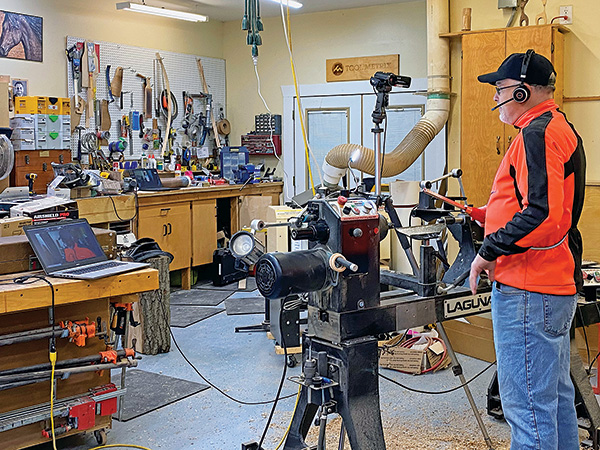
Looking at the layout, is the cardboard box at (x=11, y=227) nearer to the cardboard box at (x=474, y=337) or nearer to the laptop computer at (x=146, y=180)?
the laptop computer at (x=146, y=180)

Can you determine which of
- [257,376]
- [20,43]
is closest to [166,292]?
[257,376]

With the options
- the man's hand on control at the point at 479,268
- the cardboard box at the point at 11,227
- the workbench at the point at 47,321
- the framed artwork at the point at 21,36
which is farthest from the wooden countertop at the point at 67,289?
the framed artwork at the point at 21,36

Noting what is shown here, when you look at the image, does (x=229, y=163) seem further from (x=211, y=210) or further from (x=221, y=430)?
(x=221, y=430)

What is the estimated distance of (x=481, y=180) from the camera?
209 inches

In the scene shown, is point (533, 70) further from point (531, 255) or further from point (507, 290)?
point (507, 290)

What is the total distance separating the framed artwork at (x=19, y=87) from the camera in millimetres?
5750

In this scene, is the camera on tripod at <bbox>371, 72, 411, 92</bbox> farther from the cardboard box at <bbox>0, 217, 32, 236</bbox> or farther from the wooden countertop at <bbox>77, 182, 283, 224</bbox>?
the wooden countertop at <bbox>77, 182, 283, 224</bbox>

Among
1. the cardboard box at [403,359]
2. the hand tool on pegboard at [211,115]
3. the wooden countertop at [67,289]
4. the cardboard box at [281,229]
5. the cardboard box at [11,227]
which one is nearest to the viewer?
the wooden countertop at [67,289]

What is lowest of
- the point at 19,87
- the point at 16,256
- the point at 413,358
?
the point at 413,358

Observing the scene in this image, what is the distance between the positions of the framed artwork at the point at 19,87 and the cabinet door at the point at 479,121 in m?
3.62

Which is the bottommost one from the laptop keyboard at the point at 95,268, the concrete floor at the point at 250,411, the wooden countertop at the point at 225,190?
the concrete floor at the point at 250,411

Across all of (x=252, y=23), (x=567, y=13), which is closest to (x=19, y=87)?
(x=252, y=23)

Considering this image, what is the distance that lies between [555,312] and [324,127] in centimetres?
526

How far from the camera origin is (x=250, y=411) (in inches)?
144
